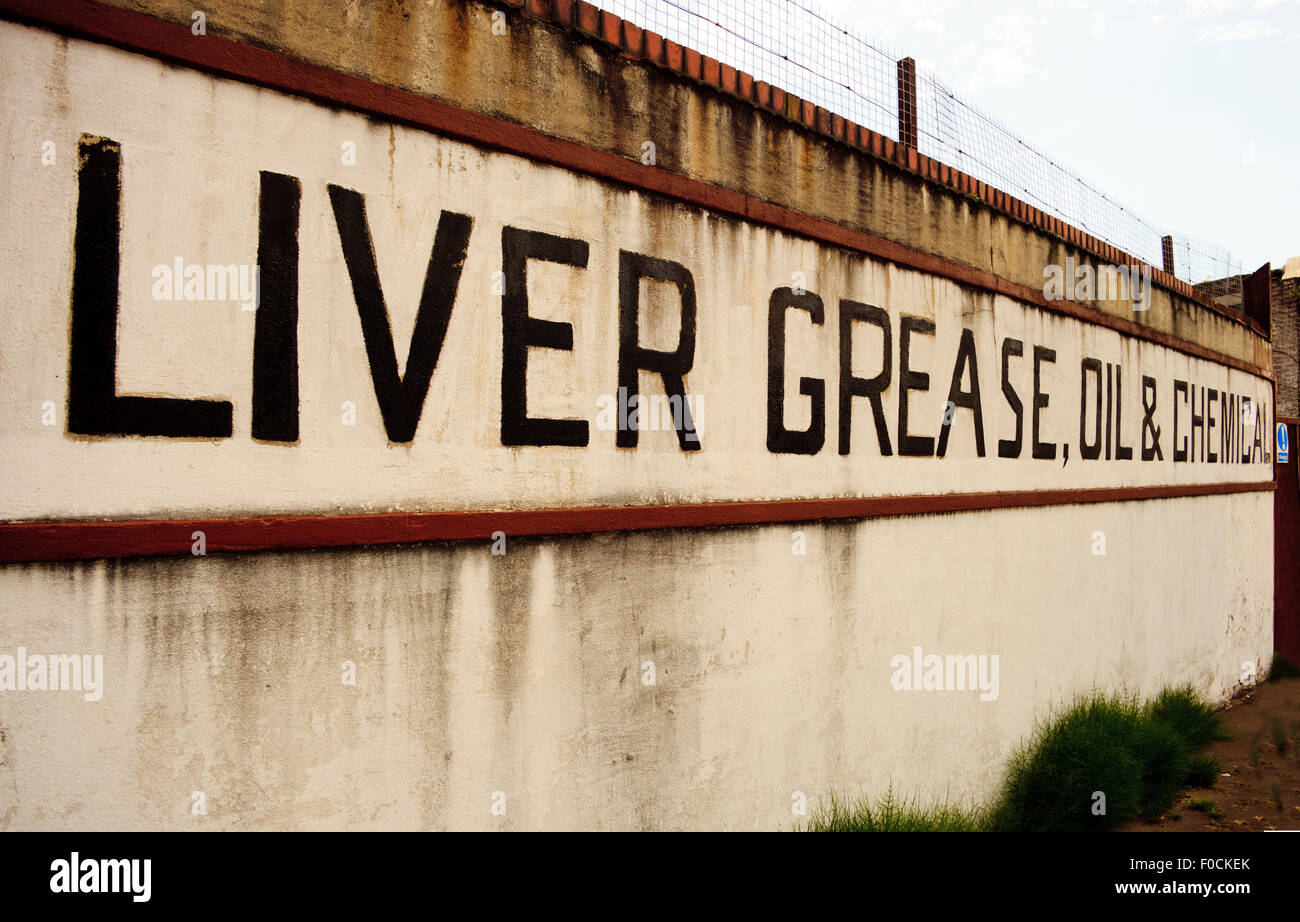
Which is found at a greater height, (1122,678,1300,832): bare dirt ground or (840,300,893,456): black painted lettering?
(840,300,893,456): black painted lettering

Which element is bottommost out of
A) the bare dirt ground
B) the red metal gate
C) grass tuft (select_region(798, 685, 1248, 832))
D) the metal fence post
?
the bare dirt ground

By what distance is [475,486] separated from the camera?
304 cm

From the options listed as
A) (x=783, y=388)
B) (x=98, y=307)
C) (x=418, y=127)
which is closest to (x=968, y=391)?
(x=783, y=388)

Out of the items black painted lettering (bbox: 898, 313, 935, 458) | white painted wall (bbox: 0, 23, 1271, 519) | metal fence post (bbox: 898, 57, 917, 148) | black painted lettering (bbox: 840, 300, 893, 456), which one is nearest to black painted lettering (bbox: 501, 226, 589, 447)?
white painted wall (bbox: 0, 23, 1271, 519)

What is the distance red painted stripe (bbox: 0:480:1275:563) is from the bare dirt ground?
10.8 ft

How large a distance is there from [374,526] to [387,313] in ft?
2.31

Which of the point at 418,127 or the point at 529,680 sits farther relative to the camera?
the point at 529,680

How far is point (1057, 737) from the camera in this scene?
5.84m

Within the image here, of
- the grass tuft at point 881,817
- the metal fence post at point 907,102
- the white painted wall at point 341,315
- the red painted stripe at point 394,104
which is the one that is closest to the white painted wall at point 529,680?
the grass tuft at point 881,817

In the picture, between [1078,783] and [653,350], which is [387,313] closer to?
[653,350]

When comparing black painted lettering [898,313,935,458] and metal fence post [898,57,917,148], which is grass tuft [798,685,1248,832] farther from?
metal fence post [898,57,917,148]

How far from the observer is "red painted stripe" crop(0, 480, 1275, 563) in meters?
2.25

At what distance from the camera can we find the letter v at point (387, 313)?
2.78 metres
